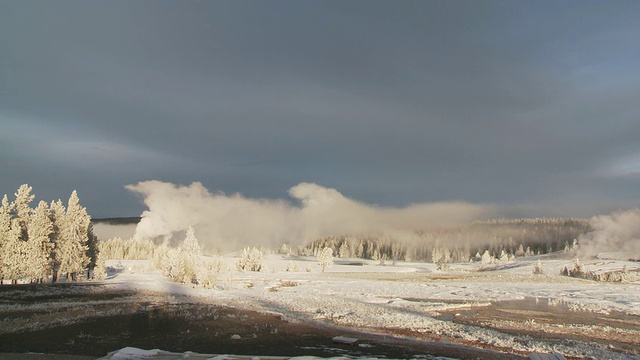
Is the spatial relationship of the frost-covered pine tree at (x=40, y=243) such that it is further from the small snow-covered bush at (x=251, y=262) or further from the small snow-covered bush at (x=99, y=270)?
the small snow-covered bush at (x=251, y=262)

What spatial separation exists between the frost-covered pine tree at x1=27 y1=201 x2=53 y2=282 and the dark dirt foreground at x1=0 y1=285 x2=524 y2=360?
83.5 feet

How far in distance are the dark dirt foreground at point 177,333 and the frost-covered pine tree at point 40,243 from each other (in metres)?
25.5

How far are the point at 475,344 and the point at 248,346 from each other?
43.6 ft

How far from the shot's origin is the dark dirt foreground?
21.6 meters

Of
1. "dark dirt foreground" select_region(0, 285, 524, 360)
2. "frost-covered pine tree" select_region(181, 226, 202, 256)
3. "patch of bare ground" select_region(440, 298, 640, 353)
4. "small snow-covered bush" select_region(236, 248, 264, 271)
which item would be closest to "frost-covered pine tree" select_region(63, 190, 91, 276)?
"frost-covered pine tree" select_region(181, 226, 202, 256)

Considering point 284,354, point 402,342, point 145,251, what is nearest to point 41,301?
point 284,354

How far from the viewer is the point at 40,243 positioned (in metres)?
62.5

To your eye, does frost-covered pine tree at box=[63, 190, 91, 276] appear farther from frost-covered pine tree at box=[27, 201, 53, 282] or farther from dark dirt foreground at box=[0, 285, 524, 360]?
dark dirt foreground at box=[0, 285, 524, 360]

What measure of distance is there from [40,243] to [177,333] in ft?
161

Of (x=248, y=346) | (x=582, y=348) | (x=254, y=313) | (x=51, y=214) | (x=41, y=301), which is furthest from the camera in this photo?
(x=51, y=214)

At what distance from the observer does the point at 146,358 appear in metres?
15.9

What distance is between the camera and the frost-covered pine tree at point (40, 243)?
6122 cm

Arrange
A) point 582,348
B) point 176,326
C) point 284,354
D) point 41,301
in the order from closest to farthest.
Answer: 1. point 284,354
2. point 582,348
3. point 176,326
4. point 41,301

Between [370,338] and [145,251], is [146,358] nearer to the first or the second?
[370,338]
